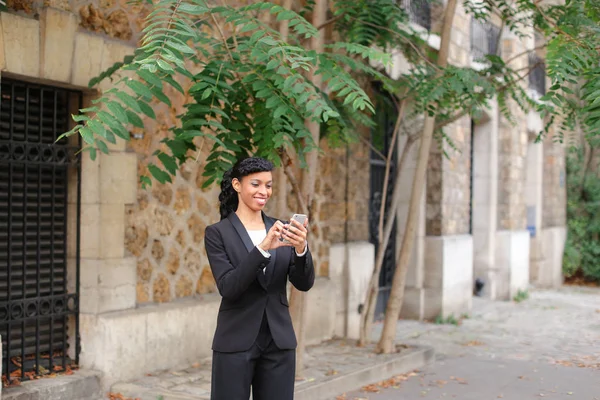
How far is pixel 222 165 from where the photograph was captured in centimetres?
518

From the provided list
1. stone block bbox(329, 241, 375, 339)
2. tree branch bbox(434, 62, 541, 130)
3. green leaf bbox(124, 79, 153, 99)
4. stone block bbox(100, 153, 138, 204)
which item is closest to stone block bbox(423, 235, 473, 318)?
stone block bbox(329, 241, 375, 339)

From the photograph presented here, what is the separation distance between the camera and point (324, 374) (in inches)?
275

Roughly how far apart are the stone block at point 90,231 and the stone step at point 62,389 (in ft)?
3.17

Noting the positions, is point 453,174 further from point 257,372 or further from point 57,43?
point 257,372

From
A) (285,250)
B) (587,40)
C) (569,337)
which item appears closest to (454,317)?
(569,337)

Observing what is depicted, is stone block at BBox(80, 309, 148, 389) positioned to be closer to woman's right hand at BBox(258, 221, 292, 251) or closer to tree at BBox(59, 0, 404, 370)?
tree at BBox(59, 0, 404, 370)

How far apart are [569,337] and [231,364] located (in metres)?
7.80

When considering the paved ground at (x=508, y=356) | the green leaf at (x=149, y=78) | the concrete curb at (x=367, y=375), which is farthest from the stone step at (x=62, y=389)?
the green leaf at (x=149, y=78)

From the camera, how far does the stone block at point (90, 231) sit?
6.24 m

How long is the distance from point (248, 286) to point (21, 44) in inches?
119

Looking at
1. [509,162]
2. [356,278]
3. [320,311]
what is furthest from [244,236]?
[509,162]

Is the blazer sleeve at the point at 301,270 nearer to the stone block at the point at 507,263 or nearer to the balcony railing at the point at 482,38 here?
the balcony railing at the point at 482,38

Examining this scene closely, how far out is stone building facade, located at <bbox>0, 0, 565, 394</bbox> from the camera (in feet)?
19.5

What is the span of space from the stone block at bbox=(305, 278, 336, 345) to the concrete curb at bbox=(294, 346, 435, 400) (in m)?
1.12
